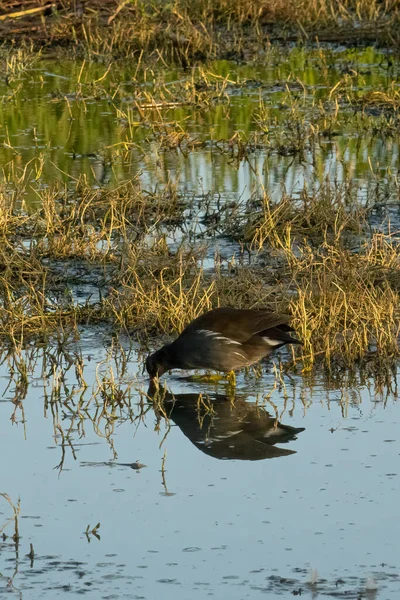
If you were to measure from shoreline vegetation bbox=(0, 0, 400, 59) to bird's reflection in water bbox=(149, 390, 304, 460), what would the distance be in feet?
39.6

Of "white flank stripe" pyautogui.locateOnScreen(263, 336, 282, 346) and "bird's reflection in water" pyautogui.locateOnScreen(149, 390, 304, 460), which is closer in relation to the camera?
"bird's reflection in water" pyautogui.locateOnScreen(149, 390, 304, 460)

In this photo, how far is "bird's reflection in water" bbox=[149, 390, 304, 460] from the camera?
685cm

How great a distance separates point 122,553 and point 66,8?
1613cm

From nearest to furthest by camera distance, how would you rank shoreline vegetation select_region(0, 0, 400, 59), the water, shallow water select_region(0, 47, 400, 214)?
the water < shallow water select_region(0, 47, 400, 214) < shoreline vegetation select_region(0, 0, 400, 59)

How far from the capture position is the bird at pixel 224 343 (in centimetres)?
789

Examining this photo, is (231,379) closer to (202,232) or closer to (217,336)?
(217,336)

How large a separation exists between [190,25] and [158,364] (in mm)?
12384

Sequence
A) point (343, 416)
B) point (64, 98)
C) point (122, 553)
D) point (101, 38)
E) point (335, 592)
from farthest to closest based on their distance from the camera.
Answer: point (101, 38) < point (64, 98) < point (343, 416) < point (122, 553) < point (335, 592)

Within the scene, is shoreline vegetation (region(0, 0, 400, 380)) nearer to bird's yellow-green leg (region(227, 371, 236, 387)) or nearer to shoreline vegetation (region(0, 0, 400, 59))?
bird's yellow-green leg (region(227, 371, 236, 387))

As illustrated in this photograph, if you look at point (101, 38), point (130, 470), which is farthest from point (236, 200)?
point (101, 38)

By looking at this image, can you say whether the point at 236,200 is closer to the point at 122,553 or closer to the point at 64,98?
the point at 64,98

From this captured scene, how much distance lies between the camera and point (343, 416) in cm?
736

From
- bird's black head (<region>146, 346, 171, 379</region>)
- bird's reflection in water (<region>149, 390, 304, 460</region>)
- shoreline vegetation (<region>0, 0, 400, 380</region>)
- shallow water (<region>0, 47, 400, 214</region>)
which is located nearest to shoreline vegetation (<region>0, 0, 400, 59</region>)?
shallow water (<region>0, 47, 400, 214</region>)

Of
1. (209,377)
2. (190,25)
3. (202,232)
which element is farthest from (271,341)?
(190,25)
